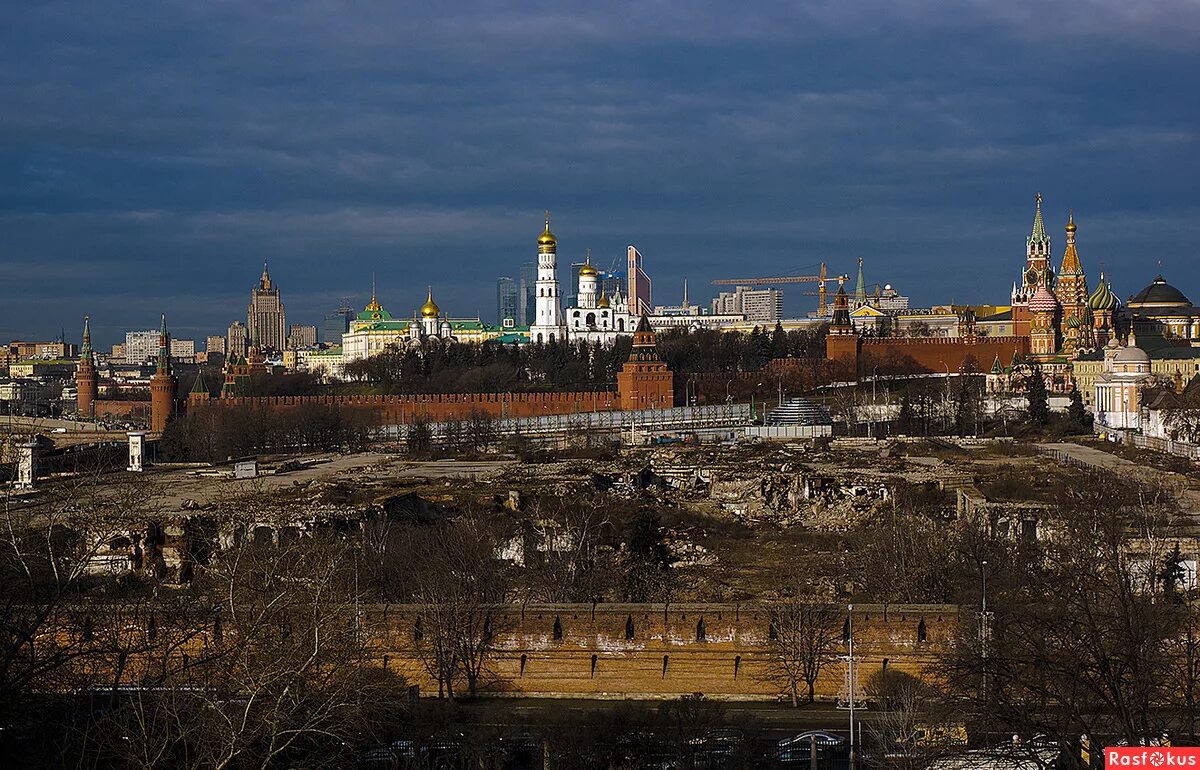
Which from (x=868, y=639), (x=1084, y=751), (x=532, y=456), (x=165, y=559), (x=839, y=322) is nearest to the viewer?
(x=1084, y=751)

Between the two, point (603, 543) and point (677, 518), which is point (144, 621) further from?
point (677, 518)

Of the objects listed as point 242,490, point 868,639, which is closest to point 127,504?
point 868,639

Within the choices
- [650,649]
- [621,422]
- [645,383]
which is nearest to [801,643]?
[650,649]

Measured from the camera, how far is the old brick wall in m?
20.2

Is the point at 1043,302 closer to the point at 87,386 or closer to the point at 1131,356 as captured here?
the point at 1131,356

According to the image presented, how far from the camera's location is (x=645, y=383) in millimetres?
82250

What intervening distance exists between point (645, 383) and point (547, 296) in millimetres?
52934

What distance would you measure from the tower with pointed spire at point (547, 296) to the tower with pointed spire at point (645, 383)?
154ft

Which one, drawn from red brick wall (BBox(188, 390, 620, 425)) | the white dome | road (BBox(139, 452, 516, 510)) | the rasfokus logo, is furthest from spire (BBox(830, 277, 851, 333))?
the rasfokus logo

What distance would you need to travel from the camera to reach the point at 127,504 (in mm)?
18828

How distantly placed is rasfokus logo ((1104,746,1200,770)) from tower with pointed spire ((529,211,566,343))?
11798 centimetres

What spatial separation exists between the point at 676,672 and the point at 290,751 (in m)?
5.91

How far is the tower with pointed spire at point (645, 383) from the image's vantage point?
81750 mm

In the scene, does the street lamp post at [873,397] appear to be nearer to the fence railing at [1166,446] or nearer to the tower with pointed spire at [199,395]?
the fence railing at [1166,446]
